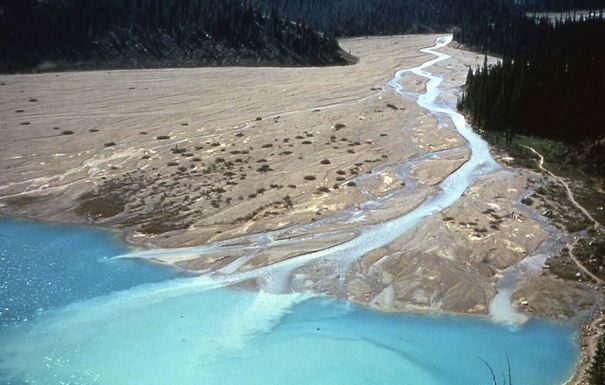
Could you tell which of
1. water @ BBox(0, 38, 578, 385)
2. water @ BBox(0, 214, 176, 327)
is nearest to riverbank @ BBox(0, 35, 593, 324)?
water @ BBox(0, 214, 176, 327)

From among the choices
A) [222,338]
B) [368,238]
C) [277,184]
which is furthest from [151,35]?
[222,338]

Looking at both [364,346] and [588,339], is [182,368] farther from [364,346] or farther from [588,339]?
[588,339]

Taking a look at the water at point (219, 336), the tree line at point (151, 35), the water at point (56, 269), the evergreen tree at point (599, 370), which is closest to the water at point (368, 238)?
the water at point (219, 336)

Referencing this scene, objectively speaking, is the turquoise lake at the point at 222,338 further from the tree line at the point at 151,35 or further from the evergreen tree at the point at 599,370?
the tree line at the point at 151,35

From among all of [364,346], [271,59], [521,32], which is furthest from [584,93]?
[521,32]

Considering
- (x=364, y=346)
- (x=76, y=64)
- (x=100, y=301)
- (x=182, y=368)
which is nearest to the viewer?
(x=182, y=368)

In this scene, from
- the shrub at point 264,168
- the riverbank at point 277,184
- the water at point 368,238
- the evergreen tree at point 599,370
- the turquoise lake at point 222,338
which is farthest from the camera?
the shrub at point 264,168
